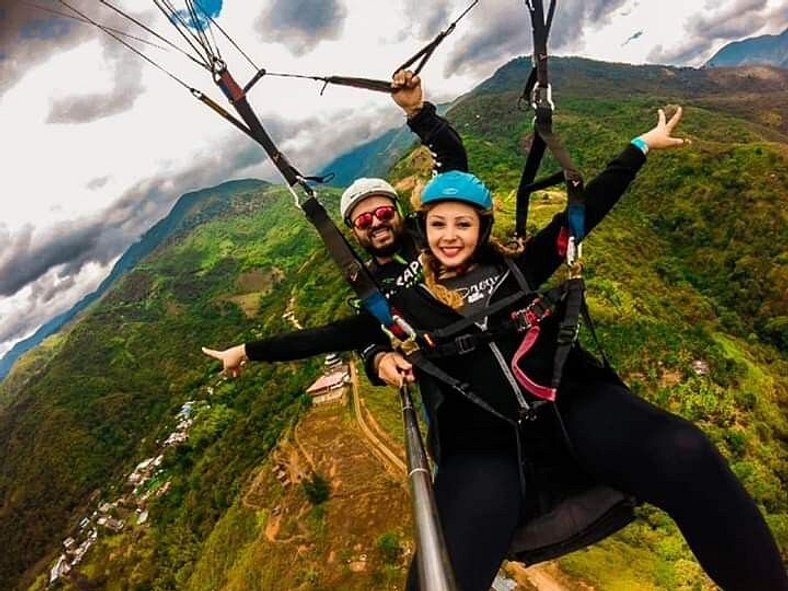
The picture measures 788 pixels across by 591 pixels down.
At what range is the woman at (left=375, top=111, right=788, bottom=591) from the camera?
7.47 feet

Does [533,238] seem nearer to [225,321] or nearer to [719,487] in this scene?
[719,487]

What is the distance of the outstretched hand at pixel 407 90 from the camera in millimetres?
4199

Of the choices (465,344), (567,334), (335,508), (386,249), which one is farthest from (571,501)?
(335,508)

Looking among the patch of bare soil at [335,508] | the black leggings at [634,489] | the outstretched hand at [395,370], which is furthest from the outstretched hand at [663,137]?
the patch of bare soil at [335,508]

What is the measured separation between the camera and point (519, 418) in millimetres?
2846

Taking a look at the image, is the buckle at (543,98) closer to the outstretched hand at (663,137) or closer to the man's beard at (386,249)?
the outstretched hand at (663,137)

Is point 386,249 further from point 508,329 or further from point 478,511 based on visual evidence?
point 478,511

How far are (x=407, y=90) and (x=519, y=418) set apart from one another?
8.77 feet

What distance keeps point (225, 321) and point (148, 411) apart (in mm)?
41374

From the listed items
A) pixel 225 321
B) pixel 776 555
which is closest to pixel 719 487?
pixel 776 555

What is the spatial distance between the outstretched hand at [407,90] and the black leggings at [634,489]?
2603 mm

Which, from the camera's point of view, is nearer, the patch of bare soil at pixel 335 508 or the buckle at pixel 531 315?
the buckle at pixel 531 315

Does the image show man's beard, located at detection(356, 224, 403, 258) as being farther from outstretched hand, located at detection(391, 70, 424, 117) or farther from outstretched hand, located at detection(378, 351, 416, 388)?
outstretched hand, located at detection(378, 351, 416, 388)

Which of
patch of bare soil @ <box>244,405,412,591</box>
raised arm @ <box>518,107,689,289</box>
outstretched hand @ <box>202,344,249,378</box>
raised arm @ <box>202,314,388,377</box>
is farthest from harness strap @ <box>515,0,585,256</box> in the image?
patch of bare soil @ <box>244,405,412,591</box>
